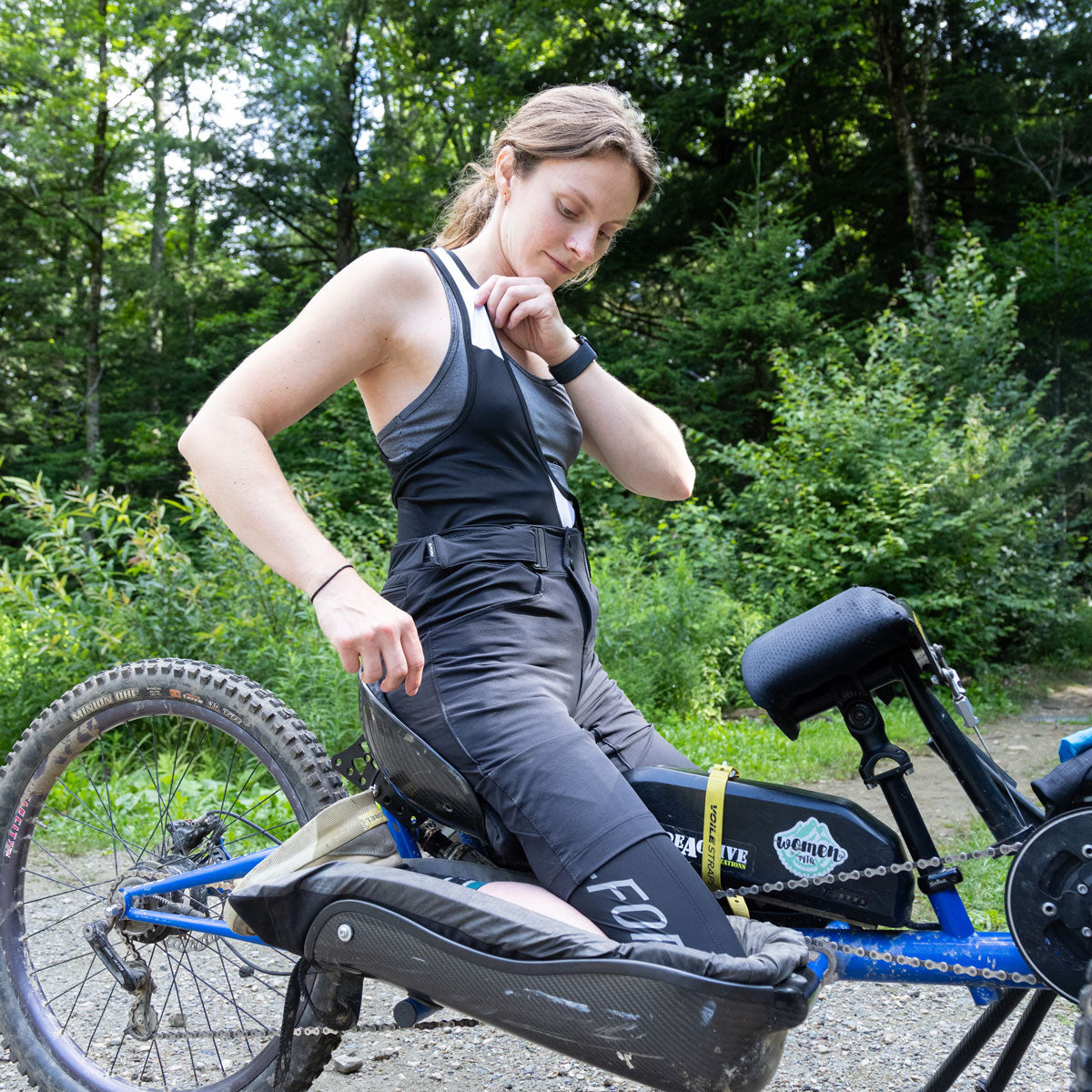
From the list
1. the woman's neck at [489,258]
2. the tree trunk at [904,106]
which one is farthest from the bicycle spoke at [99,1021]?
the tree trunk at [904,106]

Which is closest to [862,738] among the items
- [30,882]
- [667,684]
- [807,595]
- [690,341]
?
[30,882]

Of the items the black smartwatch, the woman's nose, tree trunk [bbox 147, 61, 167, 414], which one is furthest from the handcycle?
tree trunk [bbox 147, 61, 167, 414]

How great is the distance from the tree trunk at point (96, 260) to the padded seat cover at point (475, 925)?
1571cm

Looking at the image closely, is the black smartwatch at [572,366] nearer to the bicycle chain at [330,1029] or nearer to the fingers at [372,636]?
the fingers at [372,636]

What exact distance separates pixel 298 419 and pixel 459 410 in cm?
28

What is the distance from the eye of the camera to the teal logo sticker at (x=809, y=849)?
5.03 ft

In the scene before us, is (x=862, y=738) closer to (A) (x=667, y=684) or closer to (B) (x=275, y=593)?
(B) (x=275, y=593)

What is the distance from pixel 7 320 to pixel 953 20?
17316 millimetres

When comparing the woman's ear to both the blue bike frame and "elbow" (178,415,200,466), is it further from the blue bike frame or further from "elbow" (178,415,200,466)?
the blue bike frame

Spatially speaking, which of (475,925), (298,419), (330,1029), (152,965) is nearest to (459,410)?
(298,419)

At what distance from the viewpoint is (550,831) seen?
4.90 feet

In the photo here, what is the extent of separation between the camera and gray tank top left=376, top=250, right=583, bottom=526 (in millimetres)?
1695

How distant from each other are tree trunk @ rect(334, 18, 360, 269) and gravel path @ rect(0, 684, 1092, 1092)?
1508 cm

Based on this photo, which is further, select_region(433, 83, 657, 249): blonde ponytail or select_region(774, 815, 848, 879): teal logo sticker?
select_region(433, 83, 657, 249): blonde ponytail
